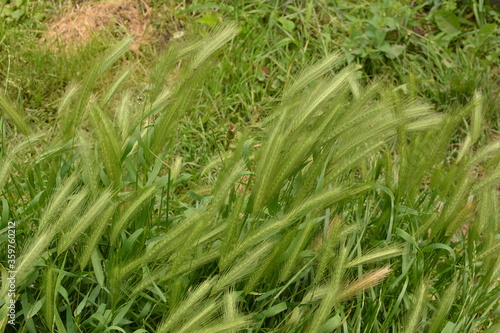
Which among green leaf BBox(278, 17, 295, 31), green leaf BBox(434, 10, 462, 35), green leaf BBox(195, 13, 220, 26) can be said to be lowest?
green leaf BBox(434, 10, 462, 35)

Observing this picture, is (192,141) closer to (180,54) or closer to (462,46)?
(180,54)

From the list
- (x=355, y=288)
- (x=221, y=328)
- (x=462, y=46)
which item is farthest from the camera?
(x=462, y=46)

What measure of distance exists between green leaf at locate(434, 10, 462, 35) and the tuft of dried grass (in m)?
1.66

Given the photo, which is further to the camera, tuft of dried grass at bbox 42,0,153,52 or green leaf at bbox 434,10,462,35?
green leaf at bbox 434,10,462,35

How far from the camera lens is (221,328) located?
5.46ft

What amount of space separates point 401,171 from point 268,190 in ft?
1.84

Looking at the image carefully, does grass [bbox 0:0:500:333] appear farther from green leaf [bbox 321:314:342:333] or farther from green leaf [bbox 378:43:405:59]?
green leaf [bbox 378:43:405:59]

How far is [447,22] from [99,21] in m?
A: 1.99

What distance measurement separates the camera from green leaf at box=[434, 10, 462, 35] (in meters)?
3.79

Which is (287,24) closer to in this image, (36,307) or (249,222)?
(249,222)

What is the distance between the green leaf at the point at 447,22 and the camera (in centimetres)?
379

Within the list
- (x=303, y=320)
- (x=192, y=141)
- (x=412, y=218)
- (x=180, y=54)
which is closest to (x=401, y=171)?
(x=412, y=218)

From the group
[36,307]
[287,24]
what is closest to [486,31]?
[287,24]

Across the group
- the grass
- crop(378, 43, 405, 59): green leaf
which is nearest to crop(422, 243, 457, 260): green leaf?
the grass
